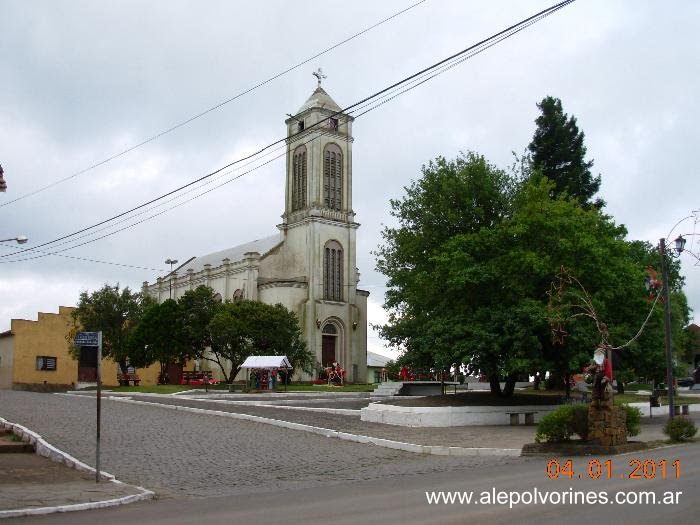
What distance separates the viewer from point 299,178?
68.4 m

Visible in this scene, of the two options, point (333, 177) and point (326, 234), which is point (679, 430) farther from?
point (333, 177)

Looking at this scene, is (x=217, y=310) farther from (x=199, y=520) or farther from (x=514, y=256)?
(x=199, y=520)

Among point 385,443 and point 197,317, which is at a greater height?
point 197,317

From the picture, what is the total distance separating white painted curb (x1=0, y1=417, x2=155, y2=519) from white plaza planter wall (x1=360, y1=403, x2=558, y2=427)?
12129mm

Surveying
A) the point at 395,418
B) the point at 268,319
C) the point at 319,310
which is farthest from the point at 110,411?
the point at 319,310

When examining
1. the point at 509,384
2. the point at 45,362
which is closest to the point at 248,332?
the point at 45,362

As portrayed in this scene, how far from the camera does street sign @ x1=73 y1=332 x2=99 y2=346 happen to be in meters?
12.5

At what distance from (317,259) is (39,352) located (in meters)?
24.4

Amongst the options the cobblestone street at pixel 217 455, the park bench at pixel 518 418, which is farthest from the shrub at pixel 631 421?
the park bench at pixel 518 418

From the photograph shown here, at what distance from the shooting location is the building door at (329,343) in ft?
208

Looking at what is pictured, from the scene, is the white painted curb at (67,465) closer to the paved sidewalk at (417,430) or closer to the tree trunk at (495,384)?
the paved sidewalk at (417,430)

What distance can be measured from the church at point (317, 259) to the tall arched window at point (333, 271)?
0.09 metres

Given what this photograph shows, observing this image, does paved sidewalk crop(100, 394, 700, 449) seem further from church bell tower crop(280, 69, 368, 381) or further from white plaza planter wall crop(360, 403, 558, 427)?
church bell tower crop(280, 69, 368, 381)

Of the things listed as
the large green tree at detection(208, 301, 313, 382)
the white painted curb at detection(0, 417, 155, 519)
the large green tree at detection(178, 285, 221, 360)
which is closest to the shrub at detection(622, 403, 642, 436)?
the white painted curb at detection(0, 417, 155, 519)
